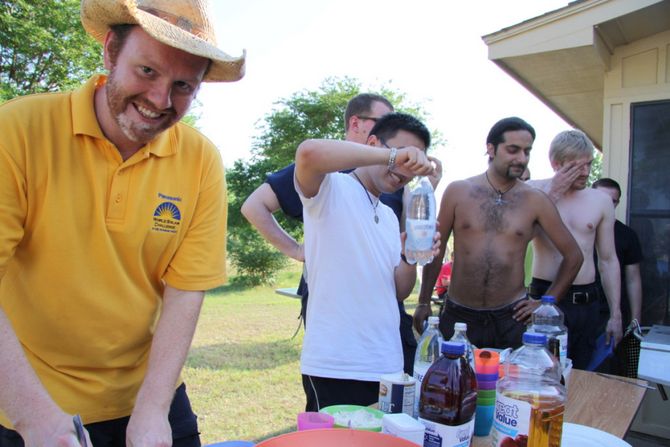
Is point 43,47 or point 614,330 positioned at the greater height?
point 43,47

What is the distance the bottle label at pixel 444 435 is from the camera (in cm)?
135

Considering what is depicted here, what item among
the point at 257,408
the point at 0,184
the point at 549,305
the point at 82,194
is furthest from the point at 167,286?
the point at 257,408

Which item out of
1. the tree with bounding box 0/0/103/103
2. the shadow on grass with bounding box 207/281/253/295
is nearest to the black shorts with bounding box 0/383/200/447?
the shadow on grass with bounding box 207/281/253/295

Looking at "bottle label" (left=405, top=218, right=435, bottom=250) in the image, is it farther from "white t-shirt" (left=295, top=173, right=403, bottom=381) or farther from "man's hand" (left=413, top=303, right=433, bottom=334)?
"man's hand" (left=413, top=303, right=433, bottom=334)

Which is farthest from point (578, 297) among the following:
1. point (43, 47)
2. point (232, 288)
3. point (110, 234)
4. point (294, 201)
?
point (43, 47)

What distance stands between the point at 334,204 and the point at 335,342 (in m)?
0.61

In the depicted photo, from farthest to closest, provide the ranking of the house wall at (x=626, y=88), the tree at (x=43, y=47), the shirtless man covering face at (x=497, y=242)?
the tree at (x=43, y=47)
the house wall at (x=626, y=88)
the shirtless man covering face at (x=497, y=242)

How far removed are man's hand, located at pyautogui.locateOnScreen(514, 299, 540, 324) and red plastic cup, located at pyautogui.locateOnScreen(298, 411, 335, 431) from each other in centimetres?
245

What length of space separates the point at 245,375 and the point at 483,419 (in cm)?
477

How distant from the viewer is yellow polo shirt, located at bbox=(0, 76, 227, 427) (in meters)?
1.45

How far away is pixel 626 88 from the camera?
16.6 ft

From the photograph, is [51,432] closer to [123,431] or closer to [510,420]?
[123,431]

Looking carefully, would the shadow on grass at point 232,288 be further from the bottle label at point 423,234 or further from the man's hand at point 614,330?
the bottle label at point 423,234

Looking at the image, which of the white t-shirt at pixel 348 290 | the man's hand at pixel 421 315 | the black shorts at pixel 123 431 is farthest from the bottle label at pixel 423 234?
the man's hand at pixel 421 315
